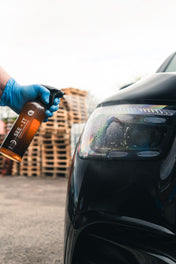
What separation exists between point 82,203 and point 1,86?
1758 millimetres

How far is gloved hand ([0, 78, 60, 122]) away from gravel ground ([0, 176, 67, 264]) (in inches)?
48.9

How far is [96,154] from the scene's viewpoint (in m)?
1.06

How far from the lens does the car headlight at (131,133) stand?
966 millimetres

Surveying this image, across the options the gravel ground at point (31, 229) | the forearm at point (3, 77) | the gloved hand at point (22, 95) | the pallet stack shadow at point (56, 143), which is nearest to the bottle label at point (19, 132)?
the gloved hand at point (22, 95)

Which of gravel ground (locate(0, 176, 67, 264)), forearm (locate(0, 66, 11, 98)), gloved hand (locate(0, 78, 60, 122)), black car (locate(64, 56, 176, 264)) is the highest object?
forearm (locate(0, 66, 11, 98))

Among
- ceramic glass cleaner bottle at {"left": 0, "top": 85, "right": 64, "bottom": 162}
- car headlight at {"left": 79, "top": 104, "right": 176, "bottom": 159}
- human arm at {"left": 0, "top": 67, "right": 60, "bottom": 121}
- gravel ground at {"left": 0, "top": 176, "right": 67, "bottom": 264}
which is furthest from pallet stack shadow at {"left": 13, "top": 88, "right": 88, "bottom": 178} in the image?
car headlight at {"left": 79, "top": 104, "right": 176, "bottom": 159}

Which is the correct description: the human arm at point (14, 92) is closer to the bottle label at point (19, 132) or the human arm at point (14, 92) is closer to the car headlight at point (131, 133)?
the bottle label at point (19, 132)

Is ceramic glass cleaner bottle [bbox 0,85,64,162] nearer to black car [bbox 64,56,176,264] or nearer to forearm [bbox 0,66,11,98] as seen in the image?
forearm [bbox 0,66,11,98]

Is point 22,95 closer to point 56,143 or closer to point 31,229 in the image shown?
point 31,229

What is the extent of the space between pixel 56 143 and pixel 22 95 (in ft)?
22.6

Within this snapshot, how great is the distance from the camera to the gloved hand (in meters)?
2.10

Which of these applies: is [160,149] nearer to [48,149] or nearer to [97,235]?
[97,235]

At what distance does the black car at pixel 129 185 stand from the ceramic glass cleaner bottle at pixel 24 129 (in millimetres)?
1021

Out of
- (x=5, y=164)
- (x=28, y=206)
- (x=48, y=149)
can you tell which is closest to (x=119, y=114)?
(x=28, y=206)
